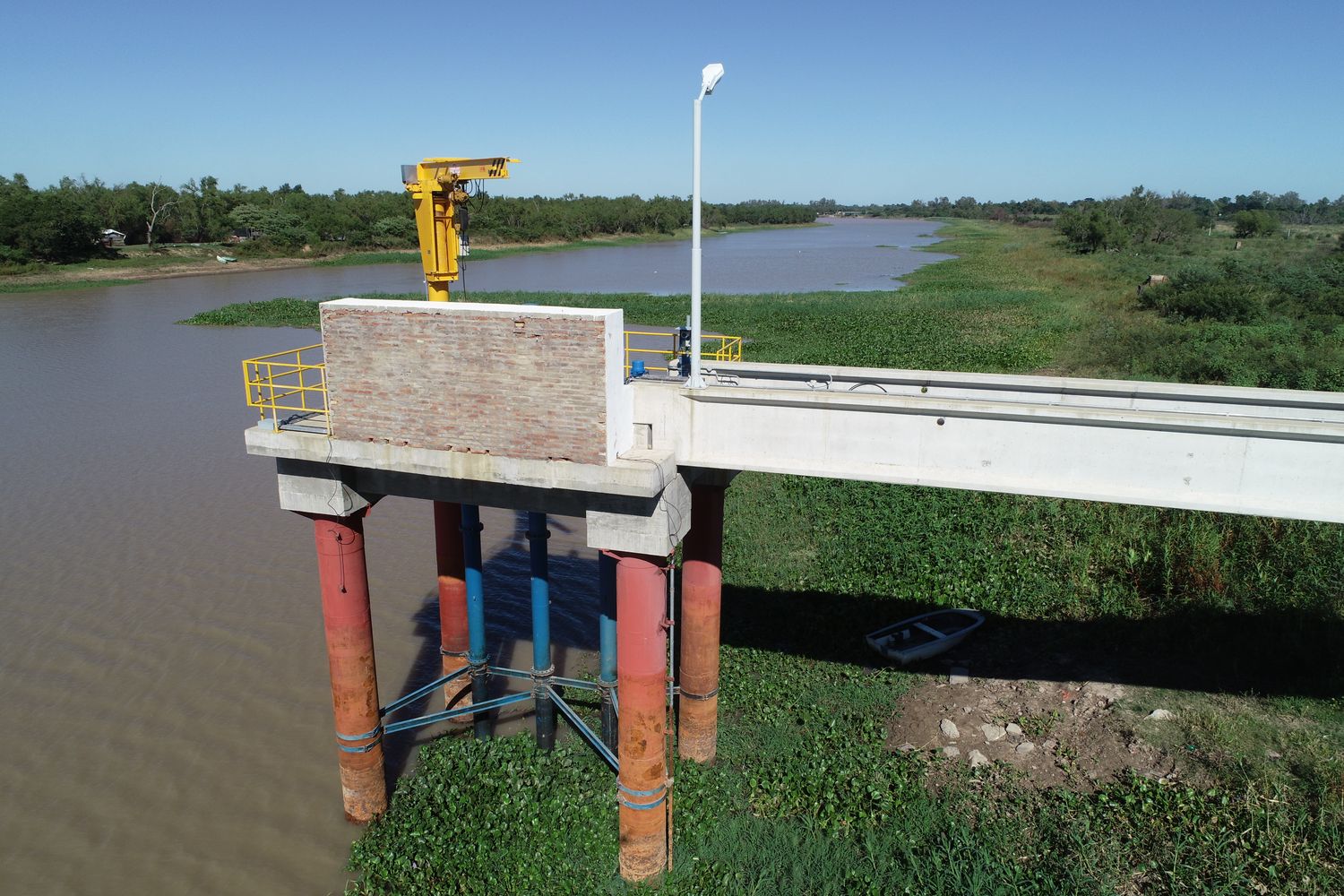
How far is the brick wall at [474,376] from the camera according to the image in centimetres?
833

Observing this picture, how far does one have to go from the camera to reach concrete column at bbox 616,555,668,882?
882cm

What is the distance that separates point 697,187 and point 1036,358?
1175 inches

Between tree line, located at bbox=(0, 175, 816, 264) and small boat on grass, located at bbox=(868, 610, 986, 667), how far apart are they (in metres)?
69.6

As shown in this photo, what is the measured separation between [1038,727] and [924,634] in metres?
2.58

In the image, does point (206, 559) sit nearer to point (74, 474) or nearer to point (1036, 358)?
point (74, 474)

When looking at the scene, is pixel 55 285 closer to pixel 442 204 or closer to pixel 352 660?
pixel 442 204

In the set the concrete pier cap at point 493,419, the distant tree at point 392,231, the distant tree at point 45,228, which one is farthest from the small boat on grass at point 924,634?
the distant tree at point 392,231

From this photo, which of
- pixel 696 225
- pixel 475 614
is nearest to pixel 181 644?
pixel 475 614

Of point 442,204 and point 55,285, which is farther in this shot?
point 55,285

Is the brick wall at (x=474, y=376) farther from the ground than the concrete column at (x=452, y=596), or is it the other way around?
the brick wall at (x=474, y=376)

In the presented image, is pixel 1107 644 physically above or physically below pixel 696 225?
below

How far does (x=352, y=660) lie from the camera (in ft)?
33.0

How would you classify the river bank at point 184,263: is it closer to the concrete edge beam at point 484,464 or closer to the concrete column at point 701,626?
the concrete edge beam at point 484,464

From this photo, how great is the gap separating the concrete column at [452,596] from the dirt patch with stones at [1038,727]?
614 cm
